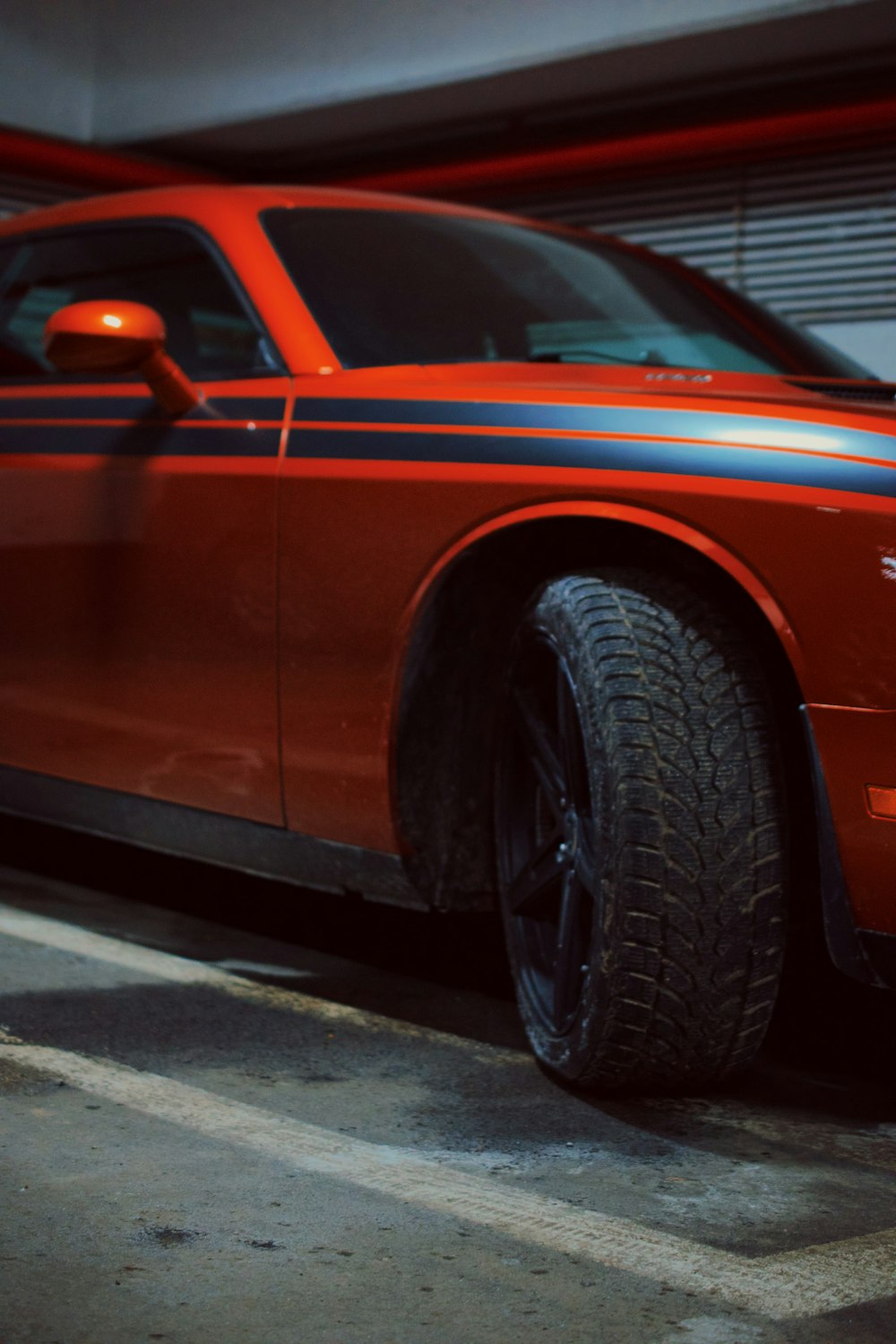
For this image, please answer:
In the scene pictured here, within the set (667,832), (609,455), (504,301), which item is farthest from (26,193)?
(667,832)

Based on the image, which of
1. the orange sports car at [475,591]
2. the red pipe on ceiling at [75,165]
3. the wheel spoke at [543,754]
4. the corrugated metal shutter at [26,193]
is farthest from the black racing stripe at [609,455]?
the corrugated metal shutter at [26,193]

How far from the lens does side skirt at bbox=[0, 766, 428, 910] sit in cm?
295

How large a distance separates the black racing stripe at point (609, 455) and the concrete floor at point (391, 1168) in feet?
3.00

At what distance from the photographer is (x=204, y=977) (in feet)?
10.8

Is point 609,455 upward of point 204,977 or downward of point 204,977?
upward

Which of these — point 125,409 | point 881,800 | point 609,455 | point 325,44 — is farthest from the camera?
point 325,44

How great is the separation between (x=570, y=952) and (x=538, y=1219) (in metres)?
0.59

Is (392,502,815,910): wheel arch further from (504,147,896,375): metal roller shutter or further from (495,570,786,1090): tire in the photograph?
(504,147,896,375): metal roller shutter

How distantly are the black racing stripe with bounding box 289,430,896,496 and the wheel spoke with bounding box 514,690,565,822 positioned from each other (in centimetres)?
40

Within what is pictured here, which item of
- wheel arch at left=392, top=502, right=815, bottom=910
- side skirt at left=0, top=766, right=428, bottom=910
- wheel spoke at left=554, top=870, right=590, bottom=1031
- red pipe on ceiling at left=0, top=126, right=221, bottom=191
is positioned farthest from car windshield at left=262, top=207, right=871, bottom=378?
red pipe on ceiling at left=0, top=126, right=221, bottom=191

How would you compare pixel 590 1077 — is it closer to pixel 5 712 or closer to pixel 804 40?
pixel 5 712

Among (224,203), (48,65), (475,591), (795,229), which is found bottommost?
(475,591)

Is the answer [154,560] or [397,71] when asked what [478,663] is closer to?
[154,560]

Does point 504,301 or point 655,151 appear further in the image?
point 655,151
